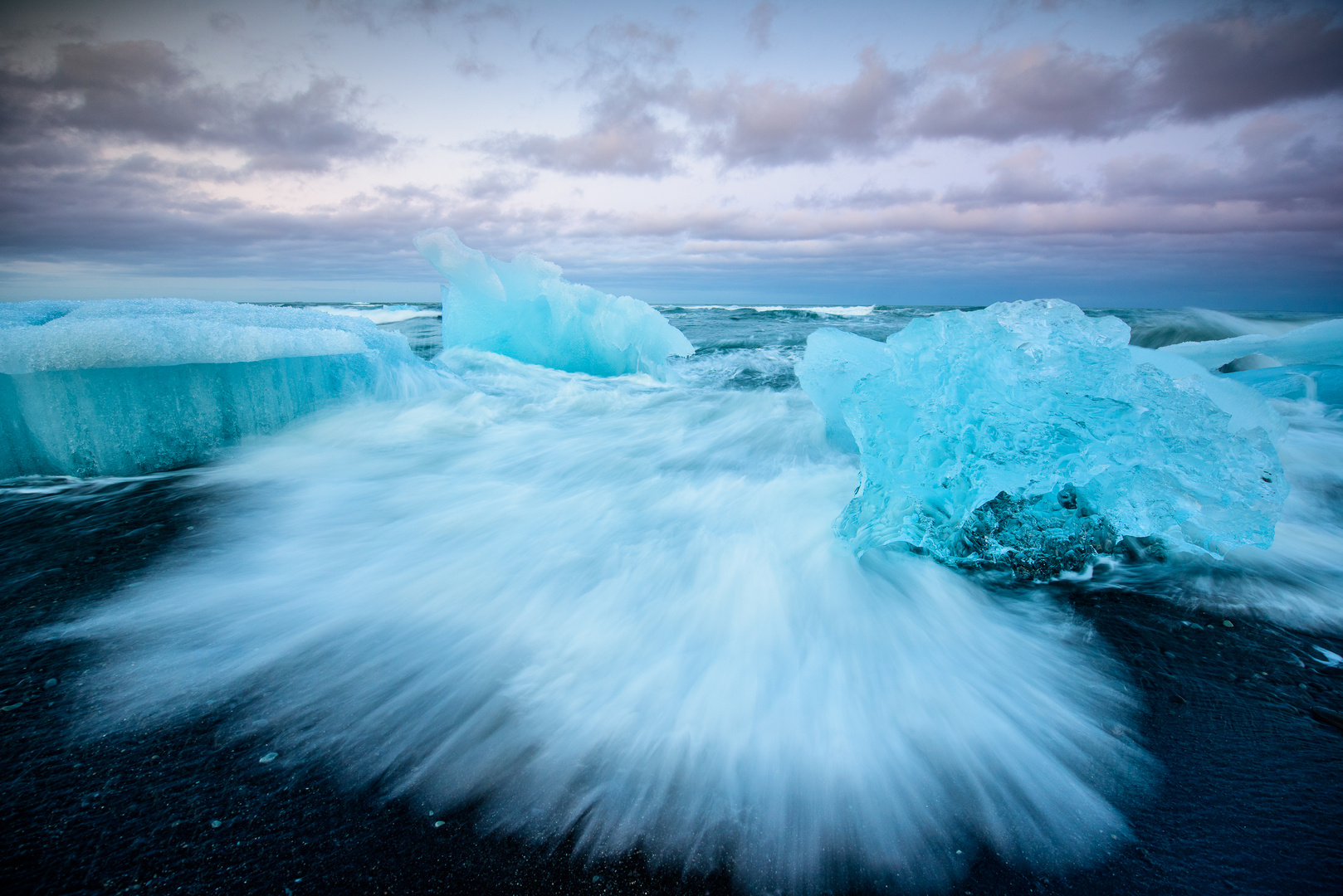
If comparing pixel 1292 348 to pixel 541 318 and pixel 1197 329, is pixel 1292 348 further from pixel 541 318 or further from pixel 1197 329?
pixel 541 318

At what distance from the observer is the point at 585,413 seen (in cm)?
627

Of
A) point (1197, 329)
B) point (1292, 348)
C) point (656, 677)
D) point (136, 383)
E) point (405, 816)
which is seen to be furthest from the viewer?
point (1197, 329)

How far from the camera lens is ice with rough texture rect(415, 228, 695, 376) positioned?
7156 millimetres

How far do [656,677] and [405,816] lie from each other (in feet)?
2.62

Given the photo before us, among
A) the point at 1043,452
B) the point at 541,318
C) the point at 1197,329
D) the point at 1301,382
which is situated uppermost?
the point at 541,318

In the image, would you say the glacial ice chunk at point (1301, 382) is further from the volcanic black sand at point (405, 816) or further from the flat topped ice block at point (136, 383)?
the flat topped ice block at point (136, 383)

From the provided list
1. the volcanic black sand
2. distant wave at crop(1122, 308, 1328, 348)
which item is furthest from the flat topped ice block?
distant wave at crop(1122, 308, 1328, 348)

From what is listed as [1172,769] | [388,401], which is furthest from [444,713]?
[388,401]

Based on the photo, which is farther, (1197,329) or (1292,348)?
(1197,329)

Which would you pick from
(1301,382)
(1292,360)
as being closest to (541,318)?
(1292,360)

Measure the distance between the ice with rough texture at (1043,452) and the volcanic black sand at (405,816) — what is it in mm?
665

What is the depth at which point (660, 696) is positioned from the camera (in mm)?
1757

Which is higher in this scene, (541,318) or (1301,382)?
(541,318)

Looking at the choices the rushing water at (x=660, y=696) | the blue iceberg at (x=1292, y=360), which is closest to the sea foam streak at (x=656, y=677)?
the rushing water at (x=660, y=696)
